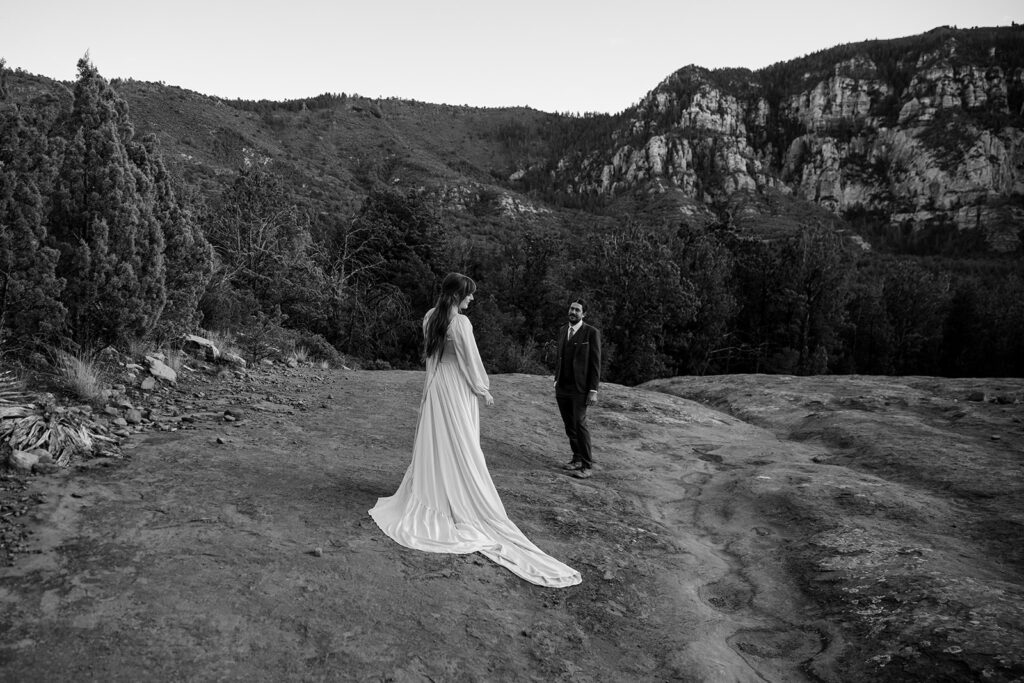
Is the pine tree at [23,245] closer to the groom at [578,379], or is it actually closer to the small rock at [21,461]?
the small rock at [21,461]

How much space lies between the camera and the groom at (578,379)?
23.6 ft

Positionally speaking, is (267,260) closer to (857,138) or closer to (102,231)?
(102,231)

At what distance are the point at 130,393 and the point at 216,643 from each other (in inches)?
214

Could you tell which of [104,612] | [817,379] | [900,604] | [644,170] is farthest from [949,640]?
[644,170]

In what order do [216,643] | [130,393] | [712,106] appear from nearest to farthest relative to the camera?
[216,643], [130,393], [712,106]

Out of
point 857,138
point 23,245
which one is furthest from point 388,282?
point 857,138

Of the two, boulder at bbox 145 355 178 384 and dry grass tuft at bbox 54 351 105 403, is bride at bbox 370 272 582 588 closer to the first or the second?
dry grass tuft at bbox 54 351 105 403

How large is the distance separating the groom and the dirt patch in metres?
0.34

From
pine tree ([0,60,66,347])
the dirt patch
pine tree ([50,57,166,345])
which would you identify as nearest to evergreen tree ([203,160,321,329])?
pine tree ([50,57,166,345])

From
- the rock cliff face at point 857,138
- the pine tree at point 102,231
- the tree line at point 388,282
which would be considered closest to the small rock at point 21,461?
the tree line at point 388,282

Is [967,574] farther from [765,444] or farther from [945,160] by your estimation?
[945,160]

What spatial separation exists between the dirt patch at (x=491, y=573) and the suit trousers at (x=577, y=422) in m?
0.30

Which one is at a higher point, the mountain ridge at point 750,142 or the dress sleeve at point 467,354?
the mountain ridge at point 750,142

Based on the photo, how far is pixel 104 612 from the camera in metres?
2.94
